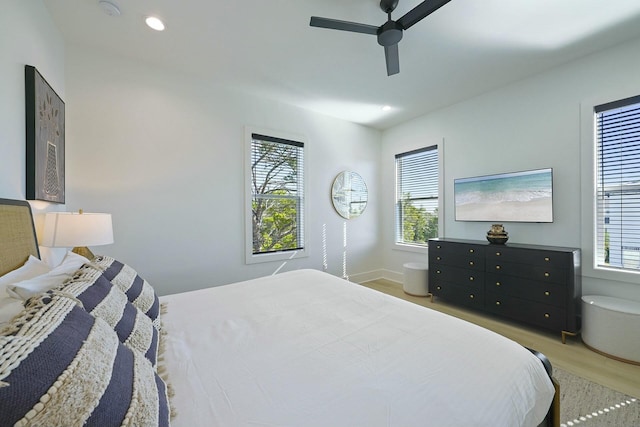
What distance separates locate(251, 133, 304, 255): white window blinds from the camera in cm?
335

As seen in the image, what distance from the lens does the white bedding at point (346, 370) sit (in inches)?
30.6

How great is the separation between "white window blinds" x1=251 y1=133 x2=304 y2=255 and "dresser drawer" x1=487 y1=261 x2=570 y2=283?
245 centimetres

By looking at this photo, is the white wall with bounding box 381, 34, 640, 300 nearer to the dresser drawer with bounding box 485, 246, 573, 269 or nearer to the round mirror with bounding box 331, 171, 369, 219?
the dresser drawer with bounding box 485, 246, 573, 269

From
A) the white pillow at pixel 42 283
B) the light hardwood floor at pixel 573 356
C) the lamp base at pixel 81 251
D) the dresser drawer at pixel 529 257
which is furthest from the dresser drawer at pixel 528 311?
the lamp base at pixel 81 251

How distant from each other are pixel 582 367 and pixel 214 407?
9.27 ft

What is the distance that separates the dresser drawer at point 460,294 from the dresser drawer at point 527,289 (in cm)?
16

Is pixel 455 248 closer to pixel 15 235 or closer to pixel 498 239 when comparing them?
pixel 498 239

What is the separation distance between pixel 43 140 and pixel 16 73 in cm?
43

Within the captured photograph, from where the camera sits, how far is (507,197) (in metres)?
3.06

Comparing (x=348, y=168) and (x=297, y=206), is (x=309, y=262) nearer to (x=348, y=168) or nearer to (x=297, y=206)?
(x=297, y=206)

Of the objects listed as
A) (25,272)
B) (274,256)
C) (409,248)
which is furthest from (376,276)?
(25,272)

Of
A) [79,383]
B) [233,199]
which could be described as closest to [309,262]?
[233,199]

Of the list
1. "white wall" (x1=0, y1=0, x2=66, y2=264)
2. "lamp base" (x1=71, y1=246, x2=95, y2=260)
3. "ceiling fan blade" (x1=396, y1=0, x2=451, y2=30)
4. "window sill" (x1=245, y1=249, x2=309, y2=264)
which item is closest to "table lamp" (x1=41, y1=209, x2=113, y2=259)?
"white wall" (x1=0, y1=0, x2=66, y2=264)

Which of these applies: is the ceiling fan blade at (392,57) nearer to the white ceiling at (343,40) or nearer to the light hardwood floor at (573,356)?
the white ceiling at (343,40)
